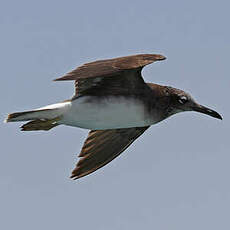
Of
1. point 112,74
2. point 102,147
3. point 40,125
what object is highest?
point 112,74

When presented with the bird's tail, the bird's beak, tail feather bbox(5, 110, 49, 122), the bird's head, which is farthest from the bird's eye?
tail feather bbox(5, 110, 49, 122)

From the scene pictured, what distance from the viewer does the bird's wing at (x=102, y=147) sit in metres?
16.4

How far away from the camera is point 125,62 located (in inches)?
544

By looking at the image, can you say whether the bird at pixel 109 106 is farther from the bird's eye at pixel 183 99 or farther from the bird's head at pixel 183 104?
the bird's eye at pixel 183 99

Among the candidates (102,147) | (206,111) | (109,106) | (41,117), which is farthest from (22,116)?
(206,111)

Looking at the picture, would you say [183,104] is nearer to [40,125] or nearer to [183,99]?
[183,99]

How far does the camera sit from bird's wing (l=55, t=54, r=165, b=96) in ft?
43.6

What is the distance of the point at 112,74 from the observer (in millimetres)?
13930

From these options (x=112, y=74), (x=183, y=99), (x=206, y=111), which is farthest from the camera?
(x=206, y=111)

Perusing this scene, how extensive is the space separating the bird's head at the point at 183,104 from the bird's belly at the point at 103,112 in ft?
2.55

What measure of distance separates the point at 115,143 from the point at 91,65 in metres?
3.18

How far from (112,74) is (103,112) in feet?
3.49

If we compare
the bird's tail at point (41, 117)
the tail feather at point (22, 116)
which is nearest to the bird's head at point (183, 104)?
the bird's tail at point (41, 117)

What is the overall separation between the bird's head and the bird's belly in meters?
0.78
